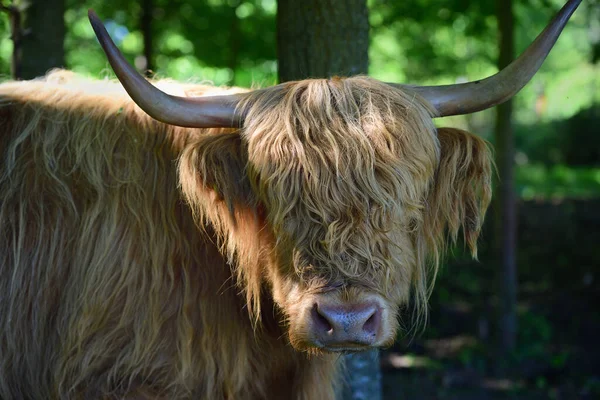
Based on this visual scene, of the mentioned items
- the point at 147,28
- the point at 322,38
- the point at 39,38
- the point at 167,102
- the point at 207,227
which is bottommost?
the point at 207,227

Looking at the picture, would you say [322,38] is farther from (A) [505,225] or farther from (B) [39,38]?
(A) [505,225]

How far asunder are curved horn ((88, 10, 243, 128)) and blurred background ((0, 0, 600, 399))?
1199 millimetres

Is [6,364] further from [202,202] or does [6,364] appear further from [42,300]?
[202,202]

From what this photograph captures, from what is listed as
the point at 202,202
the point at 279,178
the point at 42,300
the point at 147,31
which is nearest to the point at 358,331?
the point at 279,178

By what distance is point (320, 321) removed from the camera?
254 centimetres

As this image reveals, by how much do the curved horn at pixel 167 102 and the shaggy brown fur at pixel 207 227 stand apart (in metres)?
0.08

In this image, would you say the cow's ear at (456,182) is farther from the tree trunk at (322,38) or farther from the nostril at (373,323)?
the tree trunk at (322,38)

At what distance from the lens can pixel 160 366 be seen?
306 centimetres

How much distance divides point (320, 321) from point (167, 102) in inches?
40.0

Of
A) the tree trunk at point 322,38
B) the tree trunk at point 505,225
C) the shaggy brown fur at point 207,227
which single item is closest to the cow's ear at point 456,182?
the shaggy brown fur at point 207,227

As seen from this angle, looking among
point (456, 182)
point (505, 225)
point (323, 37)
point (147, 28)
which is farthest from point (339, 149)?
point (147, 28)

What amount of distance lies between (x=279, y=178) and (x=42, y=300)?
1235 mm

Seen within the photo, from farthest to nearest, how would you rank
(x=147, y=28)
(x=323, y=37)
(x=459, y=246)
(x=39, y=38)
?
1. (x=459, y=246)
2. (x=147, y=28)
3. (x=39, y=38)
4. (x=323, y=37)

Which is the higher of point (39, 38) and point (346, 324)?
point (39, 38)
